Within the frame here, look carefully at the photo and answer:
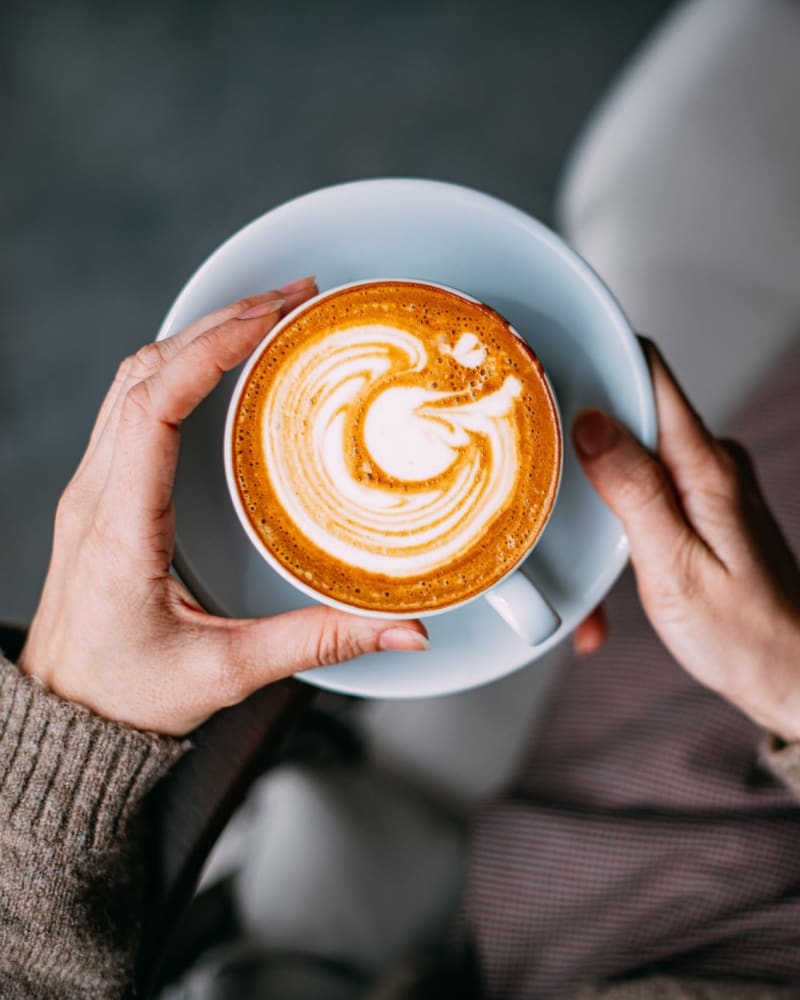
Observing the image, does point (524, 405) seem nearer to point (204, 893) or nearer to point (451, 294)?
point (451, 294)

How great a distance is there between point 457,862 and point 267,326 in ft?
3.44

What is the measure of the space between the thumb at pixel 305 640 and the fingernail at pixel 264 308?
348 millimetres

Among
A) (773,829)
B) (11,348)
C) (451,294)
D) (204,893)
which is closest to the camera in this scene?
(451,294)

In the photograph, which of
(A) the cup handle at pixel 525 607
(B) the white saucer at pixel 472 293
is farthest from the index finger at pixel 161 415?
(A) the cup handle at pixel 525 607

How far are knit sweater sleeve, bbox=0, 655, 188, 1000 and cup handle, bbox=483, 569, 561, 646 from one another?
→ 17.9 inches

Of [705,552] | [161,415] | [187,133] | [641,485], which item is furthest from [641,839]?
[187,133]

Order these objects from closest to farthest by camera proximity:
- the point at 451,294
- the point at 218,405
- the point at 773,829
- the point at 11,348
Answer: the point at 451,294, the point at 218,405, the point at 773,829, the point at 11,348

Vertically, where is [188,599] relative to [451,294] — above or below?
below

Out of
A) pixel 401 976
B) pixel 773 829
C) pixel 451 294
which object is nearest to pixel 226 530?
pixel 451 294

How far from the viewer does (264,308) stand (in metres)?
0.90

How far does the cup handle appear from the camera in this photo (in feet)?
2.82

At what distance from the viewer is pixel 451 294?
877 millimetres

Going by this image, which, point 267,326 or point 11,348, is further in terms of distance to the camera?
point 11,348

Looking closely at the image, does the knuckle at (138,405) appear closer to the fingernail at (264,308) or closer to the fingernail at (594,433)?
the fingernail at (264,308)
